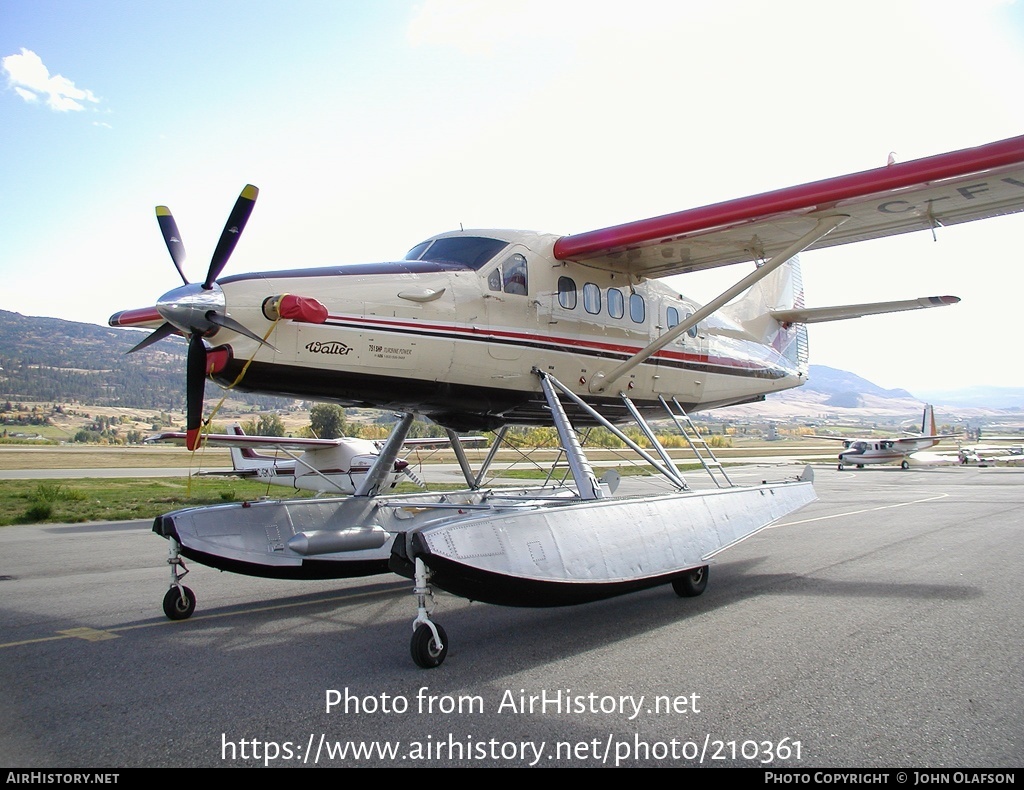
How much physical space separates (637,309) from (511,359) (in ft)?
8.01

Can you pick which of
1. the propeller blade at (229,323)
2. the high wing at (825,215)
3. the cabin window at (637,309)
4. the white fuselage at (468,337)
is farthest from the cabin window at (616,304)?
the propeller blade at (229,323)

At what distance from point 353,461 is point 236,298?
689 inches

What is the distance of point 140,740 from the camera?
12.7 feet

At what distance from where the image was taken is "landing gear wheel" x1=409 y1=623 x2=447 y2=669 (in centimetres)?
518

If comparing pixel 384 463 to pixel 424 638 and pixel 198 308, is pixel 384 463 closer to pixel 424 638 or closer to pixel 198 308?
pixel 198 308

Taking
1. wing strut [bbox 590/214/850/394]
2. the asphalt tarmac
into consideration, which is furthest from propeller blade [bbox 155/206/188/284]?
wing strut [bbox 590/214/850/394]

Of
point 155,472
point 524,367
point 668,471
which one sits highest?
point 524,367

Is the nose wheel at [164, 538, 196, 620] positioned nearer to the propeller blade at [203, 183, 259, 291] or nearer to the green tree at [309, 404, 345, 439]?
the propeller blade at [203, 183, 259, 291]

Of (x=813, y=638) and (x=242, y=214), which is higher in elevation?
(x=242, y=214)

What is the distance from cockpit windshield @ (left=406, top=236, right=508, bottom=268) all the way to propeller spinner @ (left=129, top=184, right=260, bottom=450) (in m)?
2.05

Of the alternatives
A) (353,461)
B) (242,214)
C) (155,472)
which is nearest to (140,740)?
(242,214)

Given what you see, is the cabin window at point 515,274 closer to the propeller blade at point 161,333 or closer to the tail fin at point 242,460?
the propeller blade at point 161,333

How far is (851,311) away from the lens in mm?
11281

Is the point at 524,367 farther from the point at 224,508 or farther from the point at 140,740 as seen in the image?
the point at 140,740
